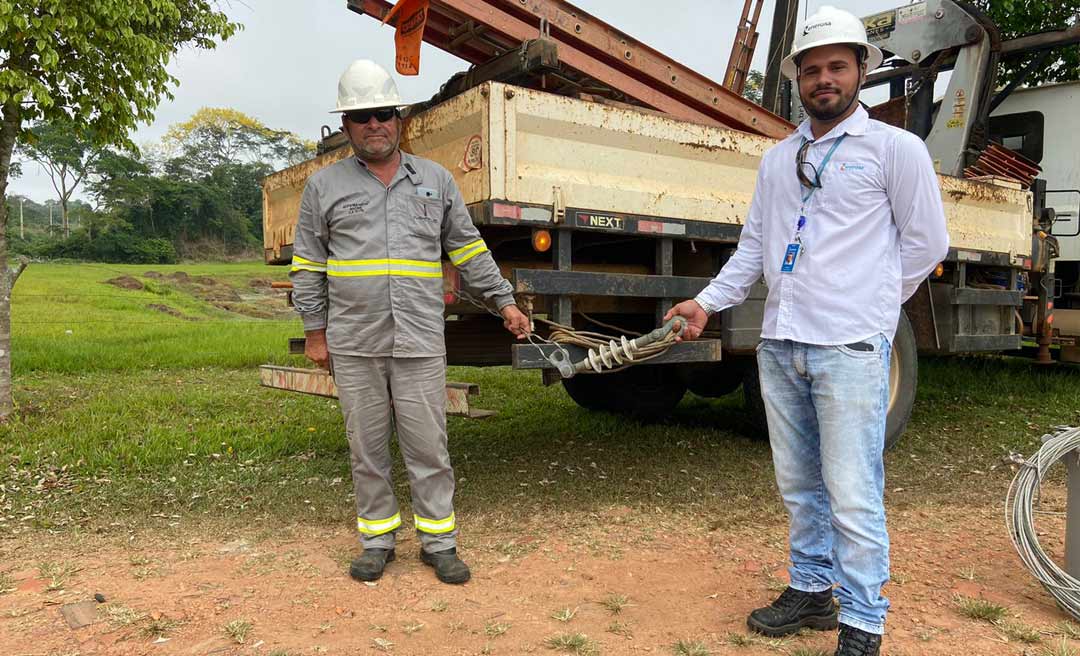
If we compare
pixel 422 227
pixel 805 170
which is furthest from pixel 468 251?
pixel 805 170

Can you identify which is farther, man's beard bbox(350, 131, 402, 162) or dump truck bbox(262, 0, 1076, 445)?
dump truck bbox(262, 0, 1076, 445)

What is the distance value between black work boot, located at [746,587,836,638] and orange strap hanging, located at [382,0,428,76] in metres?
2.79

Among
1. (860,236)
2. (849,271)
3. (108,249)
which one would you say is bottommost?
(849,271)

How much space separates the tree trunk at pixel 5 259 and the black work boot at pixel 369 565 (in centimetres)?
397

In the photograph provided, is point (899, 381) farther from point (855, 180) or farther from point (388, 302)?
point (388, 302)

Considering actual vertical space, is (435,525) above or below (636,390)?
below

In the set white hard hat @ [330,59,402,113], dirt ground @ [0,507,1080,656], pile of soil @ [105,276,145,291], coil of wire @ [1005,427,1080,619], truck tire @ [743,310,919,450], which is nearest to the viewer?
dirt ground @ [0,507,1080,656]

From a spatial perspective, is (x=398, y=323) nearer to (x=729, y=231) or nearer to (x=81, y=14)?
(x=729, y=231)

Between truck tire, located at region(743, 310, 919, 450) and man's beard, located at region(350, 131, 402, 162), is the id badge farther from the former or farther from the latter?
truck tire, located at region(743, 310, 919, 450)

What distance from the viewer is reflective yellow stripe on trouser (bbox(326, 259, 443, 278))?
3195 mm

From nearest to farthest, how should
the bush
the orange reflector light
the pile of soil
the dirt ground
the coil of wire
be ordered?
the dirt ground → the coil of wire → the orange reflector light → the pile of soil → the bush

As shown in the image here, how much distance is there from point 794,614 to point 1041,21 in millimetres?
8267

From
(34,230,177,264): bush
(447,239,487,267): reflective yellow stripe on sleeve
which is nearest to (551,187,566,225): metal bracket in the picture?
(447,239,487,267): reflective yellow stripe on sleeve

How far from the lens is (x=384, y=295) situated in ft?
10.5
